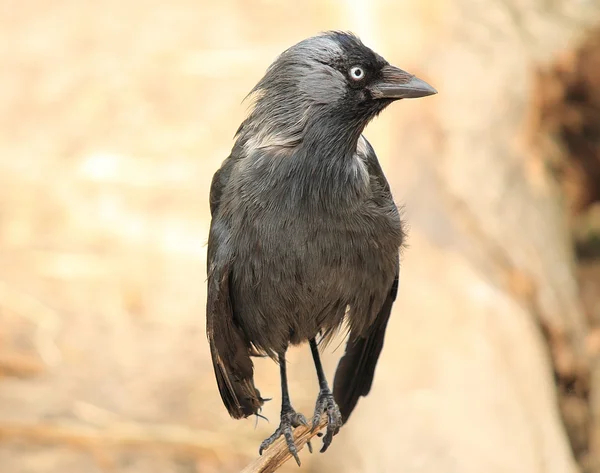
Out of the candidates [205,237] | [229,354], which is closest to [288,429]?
[229,354]

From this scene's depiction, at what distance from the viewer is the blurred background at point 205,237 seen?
607 centimetres

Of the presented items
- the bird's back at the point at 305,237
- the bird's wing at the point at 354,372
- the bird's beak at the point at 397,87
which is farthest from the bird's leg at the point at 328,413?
the bird's beak at the point at 397,87

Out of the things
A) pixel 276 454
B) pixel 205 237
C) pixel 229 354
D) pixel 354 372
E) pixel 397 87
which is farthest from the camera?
pixel 205 237

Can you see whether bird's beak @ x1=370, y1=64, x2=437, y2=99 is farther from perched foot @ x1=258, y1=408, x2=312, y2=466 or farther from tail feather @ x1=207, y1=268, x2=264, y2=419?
perched foot @ x1=258, y1=408, x2=312, y2=466

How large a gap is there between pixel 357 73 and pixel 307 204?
593 millimetres

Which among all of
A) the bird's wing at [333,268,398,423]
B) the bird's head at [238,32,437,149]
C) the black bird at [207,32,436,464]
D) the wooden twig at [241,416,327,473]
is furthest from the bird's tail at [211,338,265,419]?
the bird's head at [238,32,437,149]

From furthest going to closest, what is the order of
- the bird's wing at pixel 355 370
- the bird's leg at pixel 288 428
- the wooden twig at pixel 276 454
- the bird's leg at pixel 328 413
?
the bird's wing at pixel 355 370, the bird's leg at pixel 328 413, the bird's leg at pixel 288 428, the wooden twig at pixel 276 454

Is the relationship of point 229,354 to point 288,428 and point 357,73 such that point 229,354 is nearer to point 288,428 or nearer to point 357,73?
point 288,428

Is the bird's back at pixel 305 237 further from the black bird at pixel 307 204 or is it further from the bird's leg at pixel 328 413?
the bird's leg at pixel 328 413

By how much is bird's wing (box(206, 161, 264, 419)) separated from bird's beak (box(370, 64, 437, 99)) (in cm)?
77

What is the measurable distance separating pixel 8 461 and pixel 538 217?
467 cm

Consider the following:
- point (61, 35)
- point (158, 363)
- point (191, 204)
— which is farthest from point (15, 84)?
point (158, 363)

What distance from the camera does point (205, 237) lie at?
7648mm

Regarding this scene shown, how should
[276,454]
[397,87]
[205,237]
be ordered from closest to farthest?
1. [397,87]
2. [276,454]
3. [205,237]
